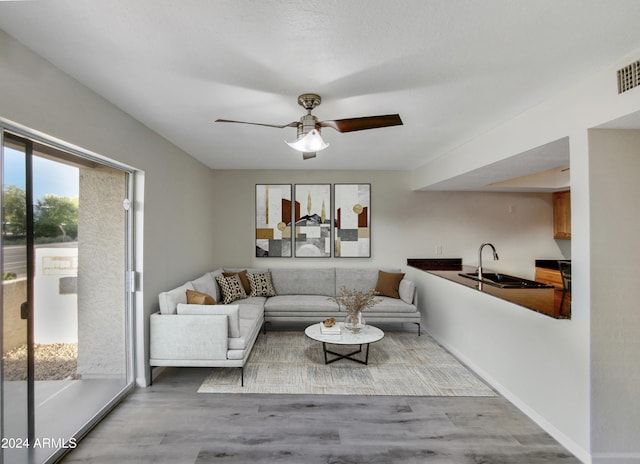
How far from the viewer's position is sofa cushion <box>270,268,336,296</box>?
4.98 metres

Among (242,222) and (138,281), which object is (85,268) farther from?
(242,222)

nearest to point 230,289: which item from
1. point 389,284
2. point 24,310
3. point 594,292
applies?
point 389,284

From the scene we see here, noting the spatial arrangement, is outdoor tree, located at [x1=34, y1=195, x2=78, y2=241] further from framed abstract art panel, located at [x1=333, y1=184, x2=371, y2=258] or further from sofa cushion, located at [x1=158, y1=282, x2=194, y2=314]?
framed abstract art panel, located at [x1=333, y1=184, x2=371, y2=258]

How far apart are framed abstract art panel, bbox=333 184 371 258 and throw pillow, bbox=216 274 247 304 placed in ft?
5.35

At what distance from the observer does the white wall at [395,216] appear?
16.9 ft

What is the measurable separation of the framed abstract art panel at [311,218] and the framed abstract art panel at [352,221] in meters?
0.15

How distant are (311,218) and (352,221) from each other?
26.9 inches

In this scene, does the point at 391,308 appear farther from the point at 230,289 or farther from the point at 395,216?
the point at 230,289

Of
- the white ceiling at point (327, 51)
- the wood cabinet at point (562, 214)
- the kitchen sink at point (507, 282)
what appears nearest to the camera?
the white ceiling at point (327, 51)

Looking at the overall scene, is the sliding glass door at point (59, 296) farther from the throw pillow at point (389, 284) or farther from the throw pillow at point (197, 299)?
the throw pillow at point (389, 284)

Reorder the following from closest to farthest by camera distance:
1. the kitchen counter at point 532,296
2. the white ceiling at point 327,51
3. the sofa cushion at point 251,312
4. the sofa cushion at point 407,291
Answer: the white ceiling at point 327,51
the kitchen counter at point 532,296
the sofa cushion at point 251,312
the sofa cushion at point 407,291

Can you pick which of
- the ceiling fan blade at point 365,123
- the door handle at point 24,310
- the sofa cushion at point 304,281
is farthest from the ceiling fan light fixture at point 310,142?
the sofa cushion at point 304,281

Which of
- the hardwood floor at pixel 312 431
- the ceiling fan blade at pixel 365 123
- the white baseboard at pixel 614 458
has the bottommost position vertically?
the hardwood floor at pixel 312 431

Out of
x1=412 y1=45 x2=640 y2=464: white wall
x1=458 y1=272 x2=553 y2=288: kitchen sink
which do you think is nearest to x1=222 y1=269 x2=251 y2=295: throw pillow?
x1=458 y1=272 x2=553 y2=288: kitchen sink
